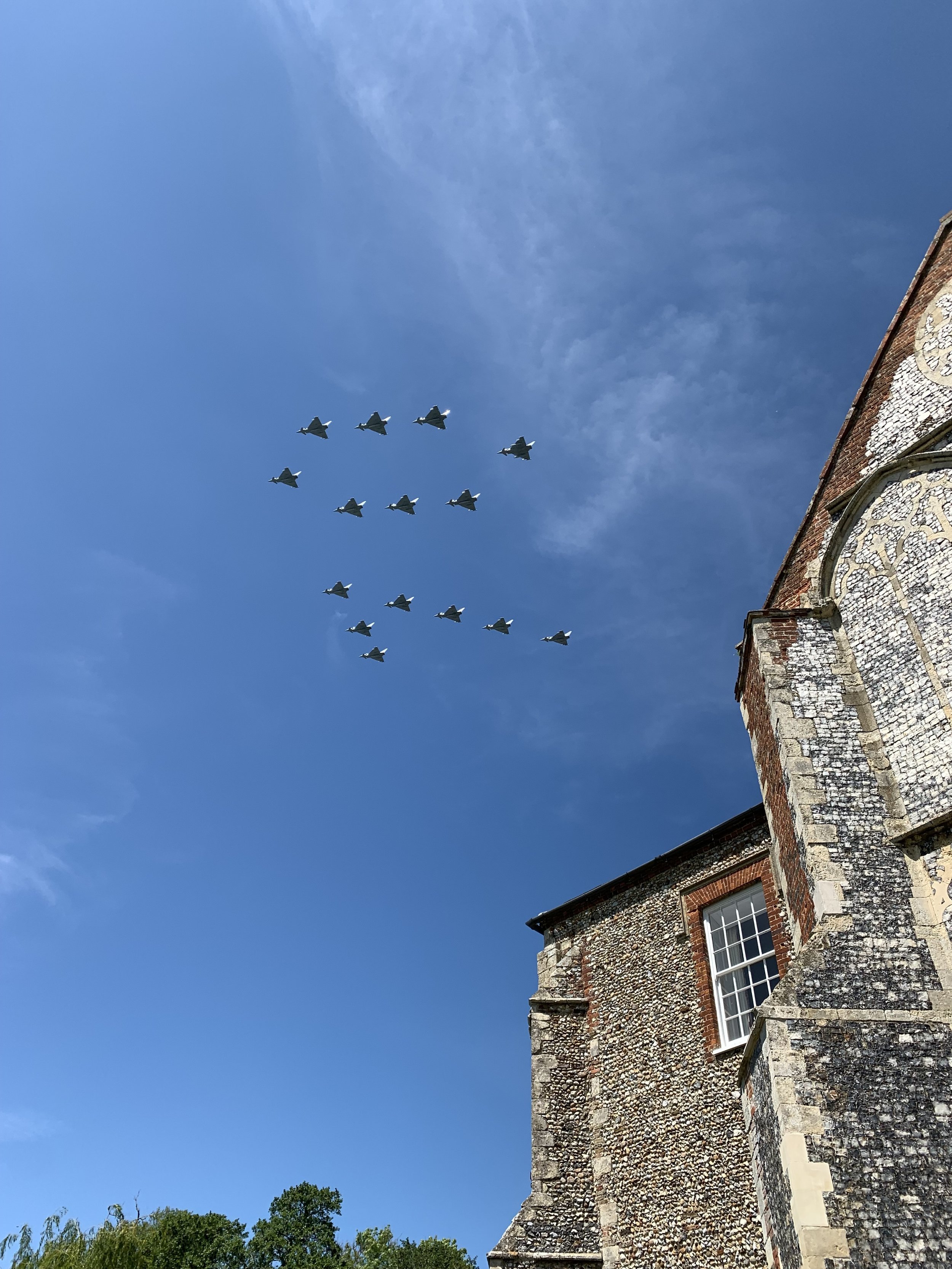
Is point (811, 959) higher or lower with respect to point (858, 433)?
lower

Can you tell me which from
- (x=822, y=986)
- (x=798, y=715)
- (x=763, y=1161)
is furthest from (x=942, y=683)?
(x=763, y=1161)

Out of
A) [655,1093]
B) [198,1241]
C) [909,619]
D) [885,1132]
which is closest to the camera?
[885,1132]

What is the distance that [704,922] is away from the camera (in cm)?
1353

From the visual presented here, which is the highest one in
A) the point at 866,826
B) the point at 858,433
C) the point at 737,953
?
the point at 858,433

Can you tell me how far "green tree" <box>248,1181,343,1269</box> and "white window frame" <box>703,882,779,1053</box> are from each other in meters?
27.4

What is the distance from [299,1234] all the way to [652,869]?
92.2ft

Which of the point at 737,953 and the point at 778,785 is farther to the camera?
the point at 737,953

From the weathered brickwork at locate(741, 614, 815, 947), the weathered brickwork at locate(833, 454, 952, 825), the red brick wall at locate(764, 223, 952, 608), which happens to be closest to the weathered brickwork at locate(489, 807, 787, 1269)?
the weathered brickwork at locate(741, 614, 815, 947)

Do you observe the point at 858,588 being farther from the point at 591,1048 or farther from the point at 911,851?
the point at 591,1048

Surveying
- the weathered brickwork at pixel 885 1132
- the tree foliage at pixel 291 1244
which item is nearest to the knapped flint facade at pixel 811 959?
the weathered brickwork at pixel 885 1132

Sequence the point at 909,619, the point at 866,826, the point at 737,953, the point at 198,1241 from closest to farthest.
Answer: the point at 866,826, the point at 909,619, the point at 737,953, the point at 198,1241

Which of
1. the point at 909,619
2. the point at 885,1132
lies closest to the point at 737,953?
the point at 909,619

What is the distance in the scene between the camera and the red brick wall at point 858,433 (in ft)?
37.3

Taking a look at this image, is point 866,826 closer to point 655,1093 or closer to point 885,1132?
point 885,1132
